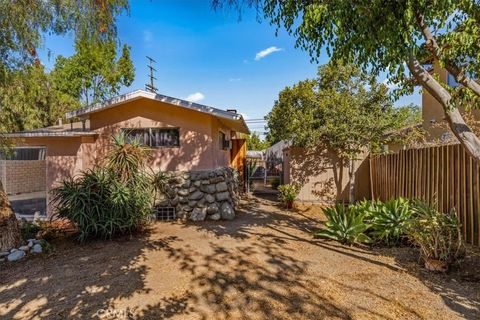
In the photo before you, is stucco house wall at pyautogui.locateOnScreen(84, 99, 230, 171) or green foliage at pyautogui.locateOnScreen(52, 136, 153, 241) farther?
stucco house wall at pyautogui.locateOnScreen(84, 99, 230, 171)

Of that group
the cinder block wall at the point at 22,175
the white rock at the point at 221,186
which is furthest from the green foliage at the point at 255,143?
the white rock at the point at 221,186

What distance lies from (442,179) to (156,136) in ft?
26.6

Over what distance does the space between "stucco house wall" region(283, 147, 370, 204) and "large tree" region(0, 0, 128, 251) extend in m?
7.83

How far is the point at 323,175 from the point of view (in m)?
11.6

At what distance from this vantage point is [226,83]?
56.1 ft

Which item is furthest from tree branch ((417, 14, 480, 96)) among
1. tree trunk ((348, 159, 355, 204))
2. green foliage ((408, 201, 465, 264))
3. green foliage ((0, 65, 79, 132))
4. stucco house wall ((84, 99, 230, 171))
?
green foliage ((0, 65, 79, 132))

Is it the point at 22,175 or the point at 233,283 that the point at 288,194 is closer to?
the point at 233,283

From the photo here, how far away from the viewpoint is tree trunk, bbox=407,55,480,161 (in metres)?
3.94

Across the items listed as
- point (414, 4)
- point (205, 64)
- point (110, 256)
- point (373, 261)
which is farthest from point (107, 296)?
point (205, 64)

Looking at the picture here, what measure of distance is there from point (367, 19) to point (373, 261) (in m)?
4.02

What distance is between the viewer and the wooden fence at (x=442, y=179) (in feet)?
17.7

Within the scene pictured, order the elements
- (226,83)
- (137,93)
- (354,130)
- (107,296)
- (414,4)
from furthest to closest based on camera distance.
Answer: (226,83), (354,130), (137,93), (107,296), (414,4)

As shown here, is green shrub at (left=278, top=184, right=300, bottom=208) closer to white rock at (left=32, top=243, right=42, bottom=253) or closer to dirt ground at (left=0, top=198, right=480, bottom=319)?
dirt ground at (left=0, top=198, right=480, bottom=319)

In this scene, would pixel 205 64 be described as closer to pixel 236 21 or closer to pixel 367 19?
Answer: pixel 236 21
